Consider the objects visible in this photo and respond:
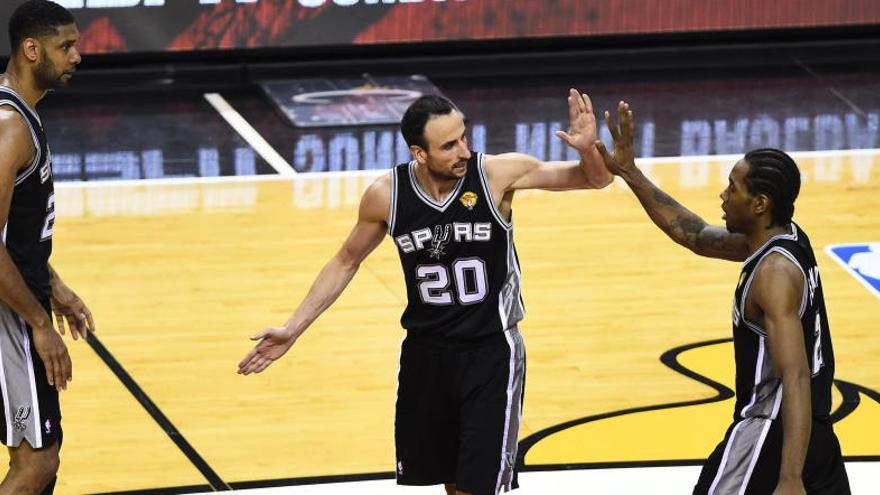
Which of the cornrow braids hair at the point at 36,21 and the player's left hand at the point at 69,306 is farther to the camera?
the player's left hand at the point at 69,306

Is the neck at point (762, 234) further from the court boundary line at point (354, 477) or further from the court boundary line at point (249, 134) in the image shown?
the court boundary line at point (249, 134)

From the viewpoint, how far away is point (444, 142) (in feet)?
19.6

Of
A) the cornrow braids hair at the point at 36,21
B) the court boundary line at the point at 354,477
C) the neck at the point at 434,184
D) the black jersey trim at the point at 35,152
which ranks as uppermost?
the cornrow braids hair at the point at 36,21

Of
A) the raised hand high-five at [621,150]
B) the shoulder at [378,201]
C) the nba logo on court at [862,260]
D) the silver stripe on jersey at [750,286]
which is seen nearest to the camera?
the silver stripe on jersey at [750,286]

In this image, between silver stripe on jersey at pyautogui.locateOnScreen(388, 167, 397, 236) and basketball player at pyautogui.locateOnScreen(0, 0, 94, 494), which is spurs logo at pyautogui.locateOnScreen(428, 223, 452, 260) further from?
basketball player at pyautogui.locateOnScreen(0, 0, 94, 494)

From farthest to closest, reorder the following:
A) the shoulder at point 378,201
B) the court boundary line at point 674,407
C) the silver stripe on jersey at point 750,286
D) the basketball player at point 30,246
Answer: the court boundary line at point 674,407 < the shoulder at point 378,201 < the basketball player at point 30,246 < the silver stripe on jersey at point 750,286

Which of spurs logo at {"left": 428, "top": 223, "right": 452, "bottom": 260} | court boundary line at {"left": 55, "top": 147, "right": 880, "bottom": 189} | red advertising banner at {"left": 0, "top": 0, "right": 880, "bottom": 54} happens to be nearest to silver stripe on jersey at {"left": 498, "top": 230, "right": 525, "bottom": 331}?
spurs logo at {"left": 428, "top": 223, "right": 452, "bottom": 260}

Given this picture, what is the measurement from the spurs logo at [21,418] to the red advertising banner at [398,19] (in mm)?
8364

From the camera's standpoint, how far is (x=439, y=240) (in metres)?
A: 6.07

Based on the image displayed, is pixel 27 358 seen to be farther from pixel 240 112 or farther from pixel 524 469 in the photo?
pixel 240 112

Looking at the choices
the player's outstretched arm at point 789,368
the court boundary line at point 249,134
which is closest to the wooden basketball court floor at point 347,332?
the court boundary line at point 249,134

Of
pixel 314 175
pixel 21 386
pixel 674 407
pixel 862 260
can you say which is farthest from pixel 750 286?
pixel 314 175

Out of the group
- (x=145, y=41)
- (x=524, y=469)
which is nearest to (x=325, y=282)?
(x=524, y=469)

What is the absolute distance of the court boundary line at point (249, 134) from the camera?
12188 millimetres
